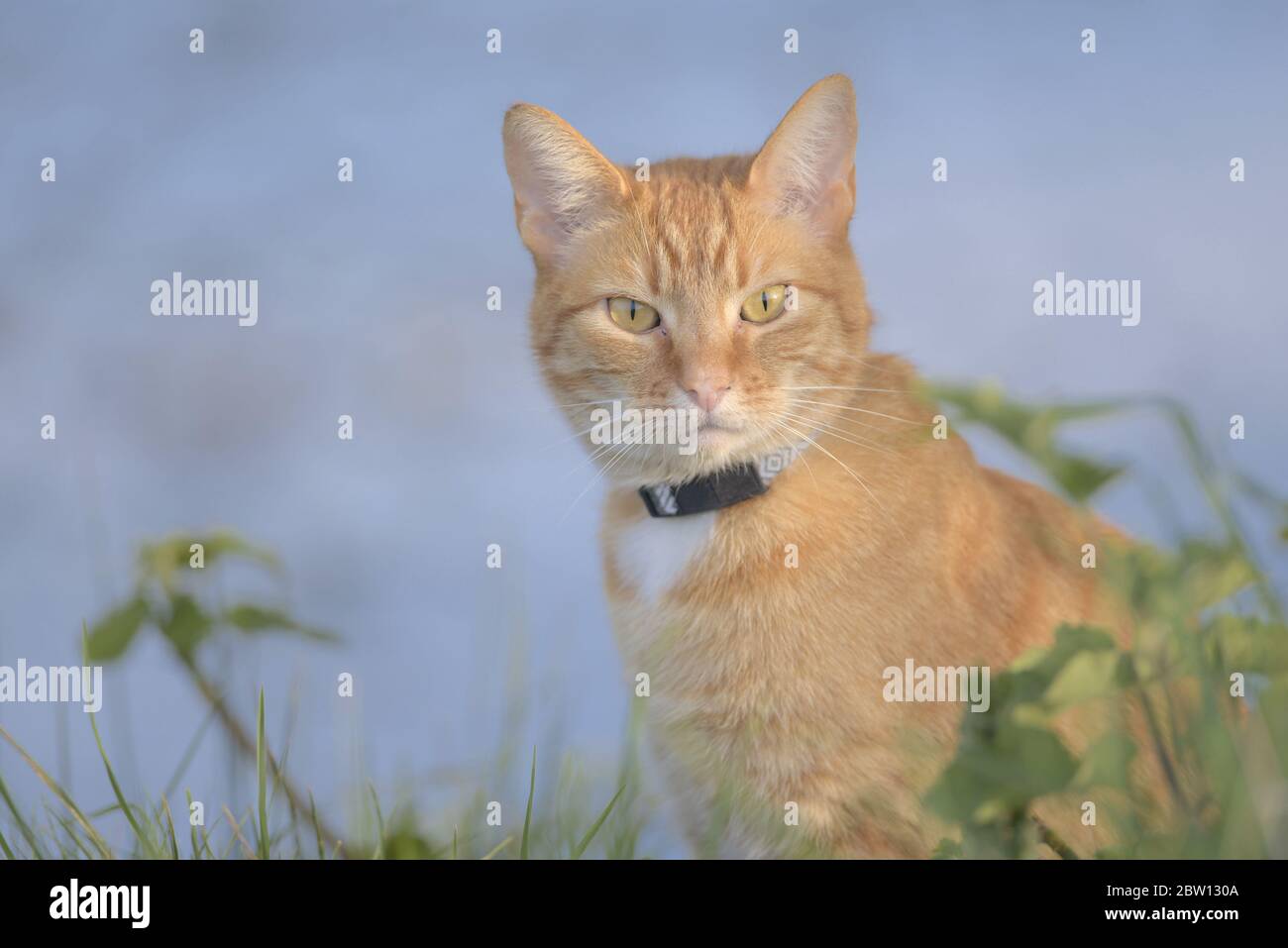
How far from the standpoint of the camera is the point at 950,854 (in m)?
1.32

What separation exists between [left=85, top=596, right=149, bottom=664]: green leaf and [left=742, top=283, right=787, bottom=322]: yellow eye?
1.17 metres

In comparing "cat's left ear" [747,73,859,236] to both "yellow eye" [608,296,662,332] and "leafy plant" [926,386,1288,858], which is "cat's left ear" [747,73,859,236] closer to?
"yellow eye" [608,296,662,332]

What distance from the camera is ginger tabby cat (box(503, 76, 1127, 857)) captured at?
213cm

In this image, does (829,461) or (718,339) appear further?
(829,461)

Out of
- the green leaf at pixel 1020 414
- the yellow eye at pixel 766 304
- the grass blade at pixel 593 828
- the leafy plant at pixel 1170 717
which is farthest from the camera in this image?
the yellow eye at pixel 766 304

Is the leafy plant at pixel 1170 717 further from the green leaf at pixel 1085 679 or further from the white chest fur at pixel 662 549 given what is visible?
the white chest fur at pixel 662 549

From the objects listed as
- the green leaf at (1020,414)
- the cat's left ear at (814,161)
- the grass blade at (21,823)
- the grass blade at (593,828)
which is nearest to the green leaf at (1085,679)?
the green leaf at (1020,414)

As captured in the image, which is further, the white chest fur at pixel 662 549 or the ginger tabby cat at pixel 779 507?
the white chest fur at pixel 662 549

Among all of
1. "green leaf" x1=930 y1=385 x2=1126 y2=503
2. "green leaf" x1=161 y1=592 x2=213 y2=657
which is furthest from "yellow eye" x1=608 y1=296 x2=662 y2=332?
"green leaf" x1=930 y1=385 x2=1126 y2=503

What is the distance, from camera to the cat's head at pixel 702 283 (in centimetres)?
219

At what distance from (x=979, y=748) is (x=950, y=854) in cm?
26

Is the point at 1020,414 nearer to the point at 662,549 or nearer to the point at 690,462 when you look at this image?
the point at 690,462
